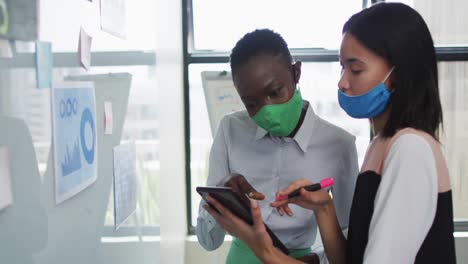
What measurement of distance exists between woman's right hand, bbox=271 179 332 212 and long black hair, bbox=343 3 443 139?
0.77 feet

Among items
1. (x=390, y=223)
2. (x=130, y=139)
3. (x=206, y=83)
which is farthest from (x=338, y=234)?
(x=206, y=83)

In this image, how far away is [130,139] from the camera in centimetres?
Result: 180

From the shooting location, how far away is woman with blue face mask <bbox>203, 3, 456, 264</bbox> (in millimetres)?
907

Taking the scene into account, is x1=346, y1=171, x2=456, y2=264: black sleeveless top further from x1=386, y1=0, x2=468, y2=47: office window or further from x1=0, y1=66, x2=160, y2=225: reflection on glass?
x1=386, y1=0, x2=468, y2=47: office window

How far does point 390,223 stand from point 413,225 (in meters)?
0.04

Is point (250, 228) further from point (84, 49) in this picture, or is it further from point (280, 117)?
point (84, 49)

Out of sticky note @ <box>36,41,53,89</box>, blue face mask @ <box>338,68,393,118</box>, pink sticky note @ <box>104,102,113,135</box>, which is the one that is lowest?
pink sticky note @ <box>104,102,113,135</box>

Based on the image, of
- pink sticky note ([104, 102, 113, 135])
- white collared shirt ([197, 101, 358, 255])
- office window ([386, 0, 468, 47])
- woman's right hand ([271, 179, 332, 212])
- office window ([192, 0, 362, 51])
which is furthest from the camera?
office window ([192, 0, 362, 51])

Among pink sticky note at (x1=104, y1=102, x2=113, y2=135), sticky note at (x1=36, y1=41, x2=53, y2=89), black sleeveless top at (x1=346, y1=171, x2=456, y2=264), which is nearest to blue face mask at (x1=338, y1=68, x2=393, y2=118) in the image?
black sleeveless top at (x1=346, y1=171, x2=456, y2=264)

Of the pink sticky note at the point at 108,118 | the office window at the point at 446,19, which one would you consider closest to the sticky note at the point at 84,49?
the pink sticky note at the point at 108,118

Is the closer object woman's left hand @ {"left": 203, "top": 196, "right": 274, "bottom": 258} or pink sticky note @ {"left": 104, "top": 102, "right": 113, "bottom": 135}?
woman's left hand @ {"left": 203, "top": 196, "right": 274, "bottom": 258}

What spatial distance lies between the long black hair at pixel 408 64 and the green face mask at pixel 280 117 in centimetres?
38

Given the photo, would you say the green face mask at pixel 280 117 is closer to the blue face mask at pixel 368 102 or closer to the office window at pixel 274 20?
the blue face mask at pixel 368 102

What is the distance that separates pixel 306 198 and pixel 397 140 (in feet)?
0.94
